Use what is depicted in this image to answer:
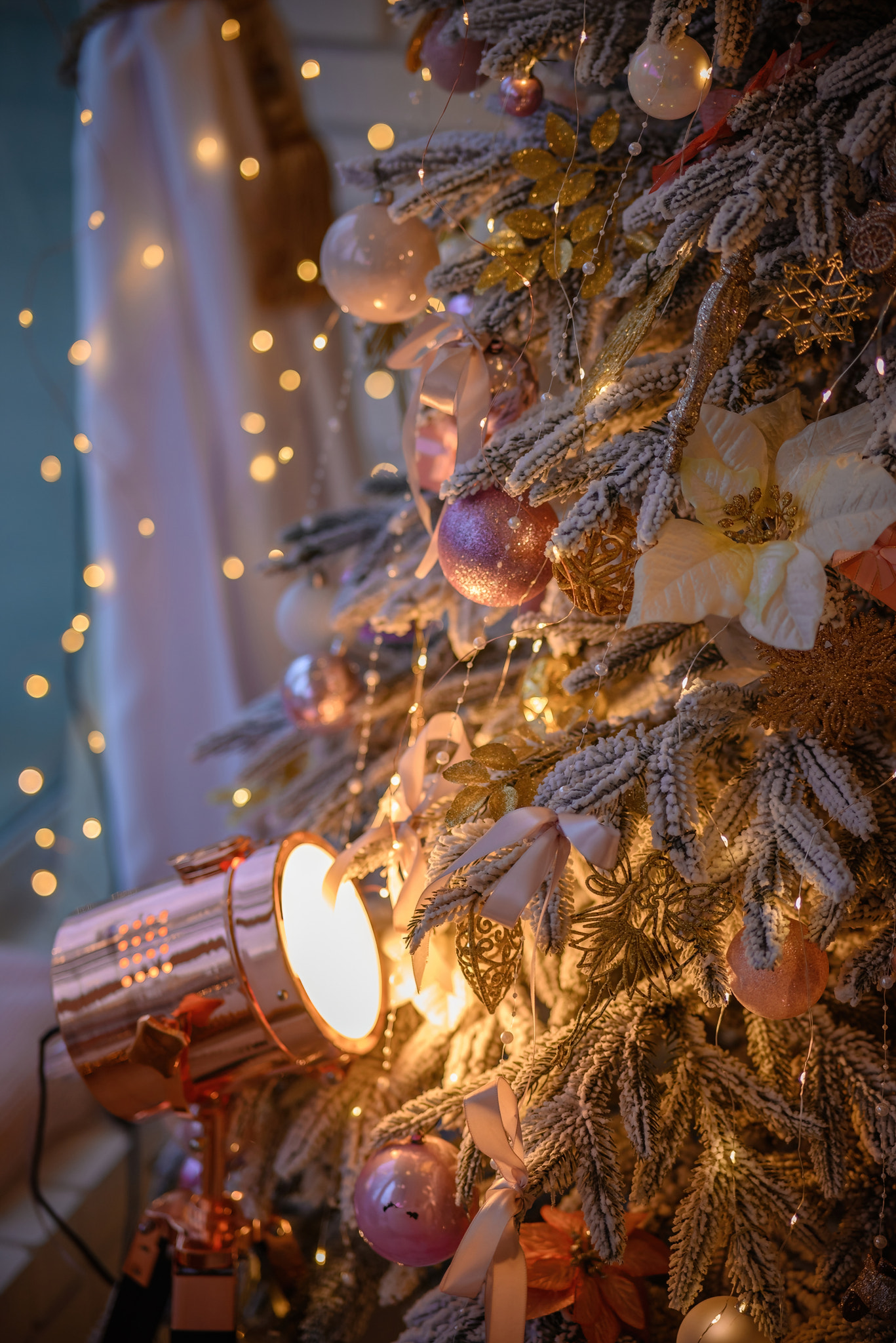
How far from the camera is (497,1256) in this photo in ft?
1.63

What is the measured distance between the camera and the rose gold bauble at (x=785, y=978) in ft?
1.55

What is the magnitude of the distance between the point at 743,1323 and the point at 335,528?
692 millimetres

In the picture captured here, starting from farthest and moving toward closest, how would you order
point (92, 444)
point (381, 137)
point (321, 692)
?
point (381, 137) < point (92, 444) < point (321, 692)

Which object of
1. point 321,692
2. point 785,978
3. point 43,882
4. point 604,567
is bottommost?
point 43,882

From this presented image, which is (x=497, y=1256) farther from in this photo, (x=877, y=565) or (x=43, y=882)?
(x=43, y=882)

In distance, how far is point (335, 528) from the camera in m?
0.89

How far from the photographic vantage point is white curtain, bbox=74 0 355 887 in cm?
118

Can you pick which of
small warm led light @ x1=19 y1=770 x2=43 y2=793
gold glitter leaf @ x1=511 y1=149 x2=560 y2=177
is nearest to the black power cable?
small warm led light @ x1=19 y1=770 x2=43 y2=793

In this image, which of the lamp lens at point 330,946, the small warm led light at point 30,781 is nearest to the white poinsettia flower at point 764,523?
the lamp lens at point 330,946

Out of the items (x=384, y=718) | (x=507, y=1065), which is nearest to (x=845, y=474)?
(x=507, y=1065)

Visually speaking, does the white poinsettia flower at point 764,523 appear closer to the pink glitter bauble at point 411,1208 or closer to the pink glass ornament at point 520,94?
the pink glass ornament at point 520,94

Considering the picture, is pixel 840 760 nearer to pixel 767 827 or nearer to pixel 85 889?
pixel 767 827

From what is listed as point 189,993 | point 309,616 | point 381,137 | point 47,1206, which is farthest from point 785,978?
point 381,137

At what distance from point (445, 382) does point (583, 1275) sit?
57 cm
